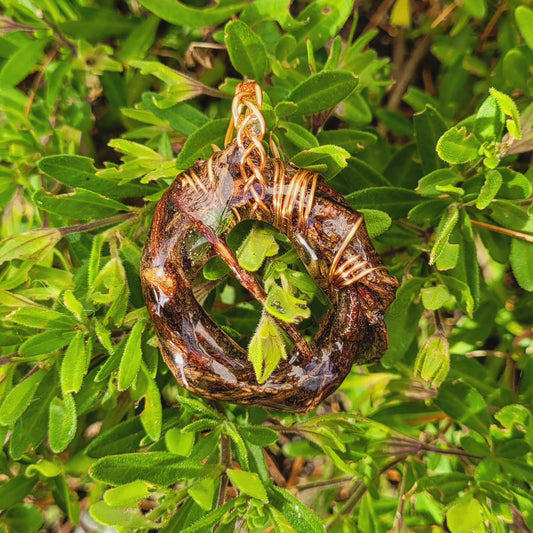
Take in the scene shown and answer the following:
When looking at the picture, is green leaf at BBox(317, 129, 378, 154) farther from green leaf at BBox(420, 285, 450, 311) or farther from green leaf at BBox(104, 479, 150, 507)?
green leaf at BBox(104, 479, 150, 507)

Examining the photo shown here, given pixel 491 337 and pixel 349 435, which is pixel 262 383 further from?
pixel 491 337

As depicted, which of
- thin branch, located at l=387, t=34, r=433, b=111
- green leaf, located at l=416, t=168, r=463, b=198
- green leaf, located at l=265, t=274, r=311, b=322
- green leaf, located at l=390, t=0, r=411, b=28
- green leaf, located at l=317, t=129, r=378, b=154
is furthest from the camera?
thin branch, located at l=387, t=34, r=433, b=111

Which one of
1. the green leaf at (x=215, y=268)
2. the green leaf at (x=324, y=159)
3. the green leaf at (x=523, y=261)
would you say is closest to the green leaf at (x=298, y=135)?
the green leaf at (x=324, y=159)

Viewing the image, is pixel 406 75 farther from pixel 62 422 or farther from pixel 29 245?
pixel 62 422

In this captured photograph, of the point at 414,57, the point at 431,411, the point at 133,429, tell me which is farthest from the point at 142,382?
the point at 414,57

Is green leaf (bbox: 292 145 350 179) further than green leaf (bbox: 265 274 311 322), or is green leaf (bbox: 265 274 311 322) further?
green leaf (bbox: 292 145 350 179)

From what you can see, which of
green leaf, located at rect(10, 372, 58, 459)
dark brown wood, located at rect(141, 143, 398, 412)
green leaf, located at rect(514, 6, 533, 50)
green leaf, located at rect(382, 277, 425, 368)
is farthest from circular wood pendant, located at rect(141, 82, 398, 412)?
green leaf, located at rect(514, 6, 533, 50)

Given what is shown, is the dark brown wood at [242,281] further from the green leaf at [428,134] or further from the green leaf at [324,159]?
the green leaf at [428,134]
